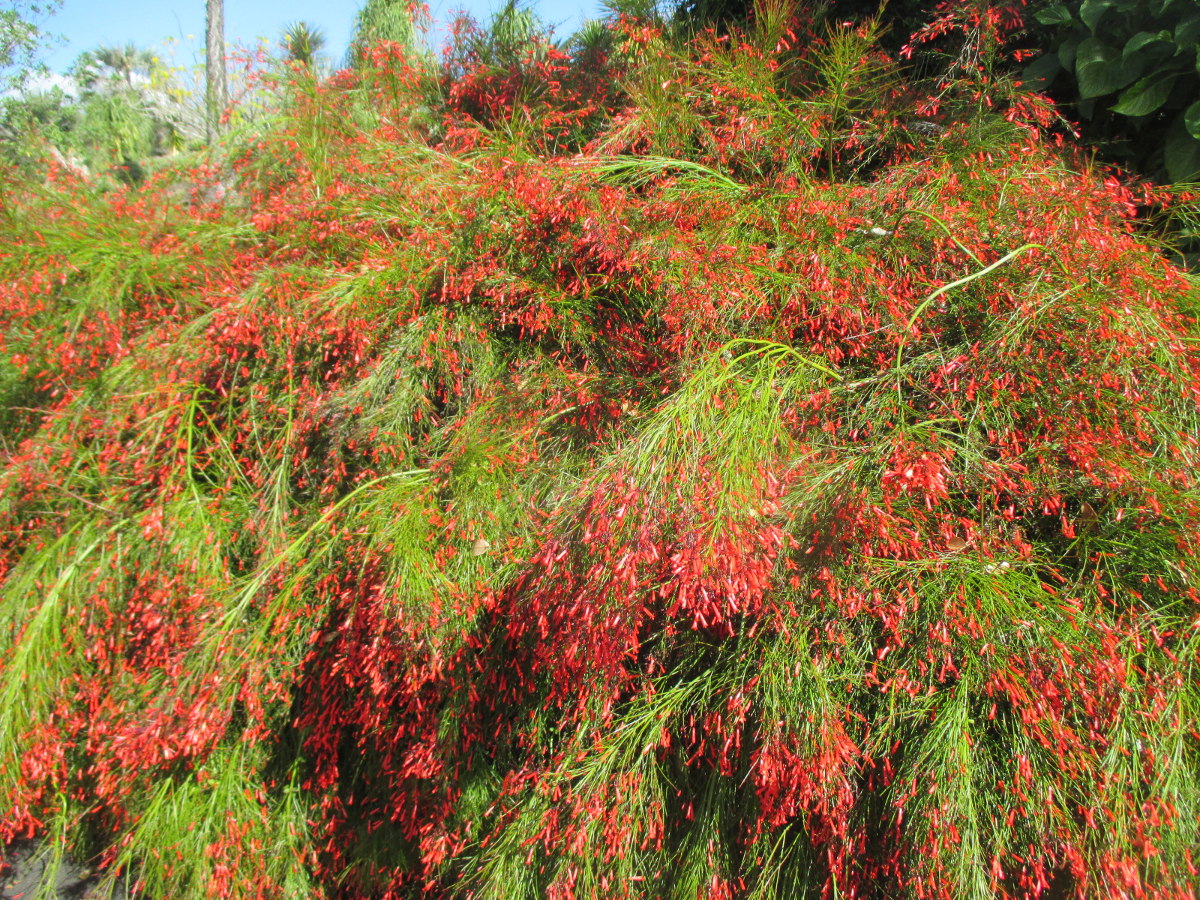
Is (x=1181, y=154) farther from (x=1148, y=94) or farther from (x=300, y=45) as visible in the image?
(x=300, y=45)

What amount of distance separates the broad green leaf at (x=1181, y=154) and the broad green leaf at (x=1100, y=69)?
0.69 feet

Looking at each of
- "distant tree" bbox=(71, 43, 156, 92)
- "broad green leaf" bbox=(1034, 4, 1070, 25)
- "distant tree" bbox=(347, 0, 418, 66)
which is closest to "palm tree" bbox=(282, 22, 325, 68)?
"distant tree" bbox=(347, 0, 418, 66)

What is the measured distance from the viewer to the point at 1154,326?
6.07 feet

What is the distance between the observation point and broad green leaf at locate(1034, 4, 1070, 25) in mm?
2453

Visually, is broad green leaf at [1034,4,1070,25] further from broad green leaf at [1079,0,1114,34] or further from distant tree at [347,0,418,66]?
distant tree at [347,0,418,66]

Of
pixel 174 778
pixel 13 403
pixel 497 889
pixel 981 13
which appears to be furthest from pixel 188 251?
pixel 981 13

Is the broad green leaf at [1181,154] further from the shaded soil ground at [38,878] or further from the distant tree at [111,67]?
the distant tree at [111,67]

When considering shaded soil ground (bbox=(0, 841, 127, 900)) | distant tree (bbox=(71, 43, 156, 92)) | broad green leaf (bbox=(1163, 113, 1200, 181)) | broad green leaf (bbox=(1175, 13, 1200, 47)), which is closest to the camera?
broad green leaf (bbox=(1175, 13, 1200, 47))

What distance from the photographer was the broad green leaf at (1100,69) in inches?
93.6

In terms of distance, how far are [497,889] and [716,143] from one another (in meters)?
2.26

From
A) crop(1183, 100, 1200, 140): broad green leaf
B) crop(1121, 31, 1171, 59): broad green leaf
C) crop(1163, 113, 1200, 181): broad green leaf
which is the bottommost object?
crop(1163, 113, 1200, 181): broad green leaf

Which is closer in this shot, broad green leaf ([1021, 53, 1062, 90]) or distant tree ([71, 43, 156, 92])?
broad green leaf ([1021, 53, 1062, 90])

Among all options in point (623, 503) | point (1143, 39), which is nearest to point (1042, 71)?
point (1143, 39)

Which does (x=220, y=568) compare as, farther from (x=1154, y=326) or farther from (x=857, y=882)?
(x=1154, y=326)
